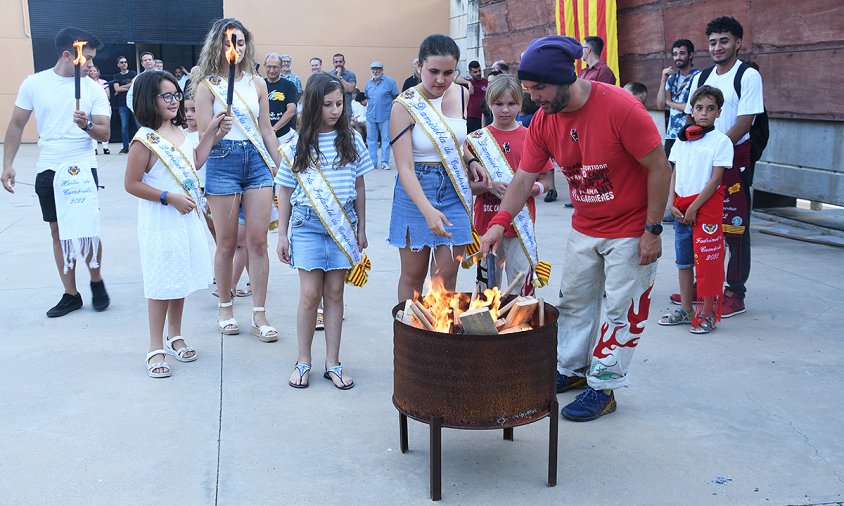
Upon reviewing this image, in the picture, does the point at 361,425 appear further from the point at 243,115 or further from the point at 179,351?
the point at 243,115

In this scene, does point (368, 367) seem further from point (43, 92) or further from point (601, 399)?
point (43, 92)

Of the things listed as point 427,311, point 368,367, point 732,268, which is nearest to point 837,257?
point 732,268

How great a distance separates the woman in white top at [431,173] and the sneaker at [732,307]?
225 centimetres

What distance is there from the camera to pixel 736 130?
5.92 metres

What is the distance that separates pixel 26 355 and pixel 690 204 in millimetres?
4386

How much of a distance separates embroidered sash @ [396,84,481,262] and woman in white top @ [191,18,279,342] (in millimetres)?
1277

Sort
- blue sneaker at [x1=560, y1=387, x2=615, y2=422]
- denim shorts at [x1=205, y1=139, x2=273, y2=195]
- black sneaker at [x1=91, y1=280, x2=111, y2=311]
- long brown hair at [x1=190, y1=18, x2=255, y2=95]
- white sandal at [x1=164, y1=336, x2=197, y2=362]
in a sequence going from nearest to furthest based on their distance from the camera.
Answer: blue sneaker at [x1=560, y1=387, x2=615, y2=422] < white sandal at [x1=164, y1=336, x2=197, y2=362] < long brown hair at [x1=190, y1=18, x2=255, y2=95] < denim shorts at [x1=205, y1=139, x2=273, y2=195] < black sneaker at [x1=91, y1=280, x2=111, y2=311]

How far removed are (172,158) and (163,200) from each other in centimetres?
26

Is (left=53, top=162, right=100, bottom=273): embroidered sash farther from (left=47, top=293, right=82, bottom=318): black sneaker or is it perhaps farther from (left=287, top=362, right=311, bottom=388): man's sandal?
(left=287, top=362, right=311, bottom=388): man's sandal

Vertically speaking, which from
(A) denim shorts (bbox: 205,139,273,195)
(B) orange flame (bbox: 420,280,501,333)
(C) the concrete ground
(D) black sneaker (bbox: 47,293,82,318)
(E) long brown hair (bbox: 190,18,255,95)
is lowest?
(C) the concrete ground

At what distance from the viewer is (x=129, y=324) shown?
5.83 meters

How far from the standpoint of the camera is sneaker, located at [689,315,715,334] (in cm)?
555

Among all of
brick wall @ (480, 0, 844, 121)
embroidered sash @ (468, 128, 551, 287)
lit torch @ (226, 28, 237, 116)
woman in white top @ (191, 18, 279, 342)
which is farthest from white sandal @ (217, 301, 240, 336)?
brick wall @ (480, 0, 844, 121)

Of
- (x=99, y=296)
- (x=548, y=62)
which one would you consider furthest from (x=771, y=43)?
(x=99, y=296)
